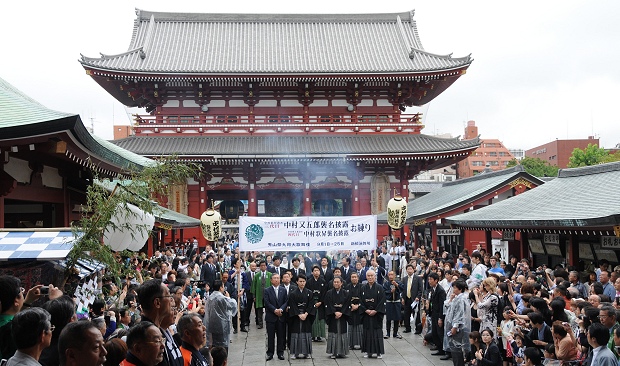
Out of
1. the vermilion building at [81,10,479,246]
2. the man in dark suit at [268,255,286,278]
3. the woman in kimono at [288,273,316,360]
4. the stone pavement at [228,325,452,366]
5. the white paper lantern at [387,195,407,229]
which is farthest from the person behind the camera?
the vermilion building at [81,10,479,246]

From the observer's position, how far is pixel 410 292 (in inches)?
525

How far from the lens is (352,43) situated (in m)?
31.1

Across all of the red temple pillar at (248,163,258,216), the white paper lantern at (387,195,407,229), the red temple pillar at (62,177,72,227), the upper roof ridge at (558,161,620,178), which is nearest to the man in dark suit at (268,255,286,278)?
the white paper lantern at (387,195,407,229)

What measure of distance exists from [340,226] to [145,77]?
16.0 m

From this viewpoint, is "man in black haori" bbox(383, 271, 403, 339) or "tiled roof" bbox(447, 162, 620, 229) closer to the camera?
"tiled roof" bbox(447, 162, 620, 229)

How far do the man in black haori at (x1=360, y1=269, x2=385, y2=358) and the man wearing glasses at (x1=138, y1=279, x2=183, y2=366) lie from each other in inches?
261

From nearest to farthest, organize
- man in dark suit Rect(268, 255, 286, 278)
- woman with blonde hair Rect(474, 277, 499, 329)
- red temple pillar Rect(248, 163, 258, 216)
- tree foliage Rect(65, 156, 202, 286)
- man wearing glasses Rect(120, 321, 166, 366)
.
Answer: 1. man wearing glasses Rect(120, 321, 166, 366)
2. tree foliage Rect(65, 156, 202, 286)
3. woman with blonde hair Rect(474, 277, 499, 329)
4. man in dark suit Rect(268, 255, 286, 278)
5. red temple pillar Rect(248, 163, 258, 216)

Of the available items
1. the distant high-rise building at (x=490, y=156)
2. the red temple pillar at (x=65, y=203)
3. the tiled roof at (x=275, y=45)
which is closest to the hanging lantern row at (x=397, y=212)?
the red temple pillar at (x=65, y=203)

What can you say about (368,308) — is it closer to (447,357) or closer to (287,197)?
(447,357)

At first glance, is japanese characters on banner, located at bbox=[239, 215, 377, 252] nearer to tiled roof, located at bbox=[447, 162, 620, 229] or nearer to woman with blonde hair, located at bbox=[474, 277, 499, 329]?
tiled roof, located at bbox=[447, 162, 620, 229]

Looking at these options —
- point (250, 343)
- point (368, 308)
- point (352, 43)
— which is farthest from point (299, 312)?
point (352, 43)

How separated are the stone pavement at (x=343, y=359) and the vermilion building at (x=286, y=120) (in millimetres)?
13178

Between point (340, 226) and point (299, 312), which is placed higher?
point (340, 226)

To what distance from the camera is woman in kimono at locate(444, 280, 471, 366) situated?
9516 mm
